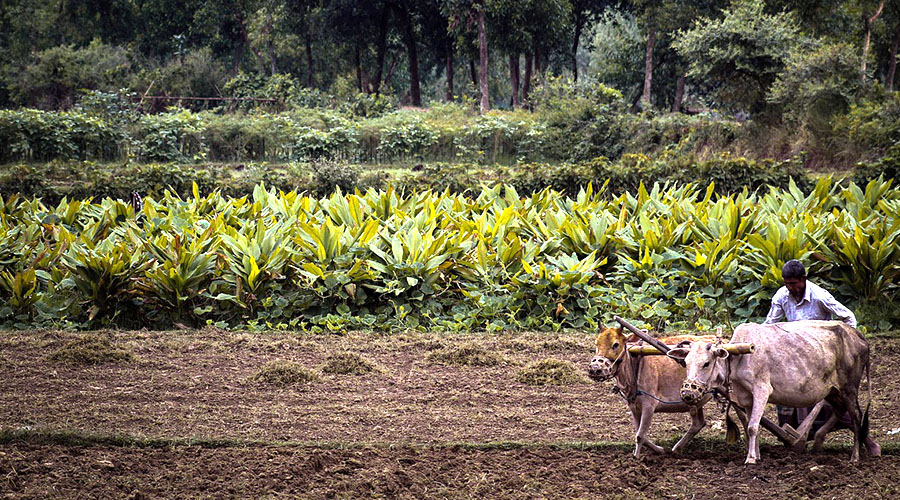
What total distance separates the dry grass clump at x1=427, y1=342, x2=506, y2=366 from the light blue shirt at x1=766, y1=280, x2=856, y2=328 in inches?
92.2

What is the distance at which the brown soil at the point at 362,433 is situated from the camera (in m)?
4.35

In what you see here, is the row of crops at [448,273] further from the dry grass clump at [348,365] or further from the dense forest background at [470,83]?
the dense forest background at [470,83]

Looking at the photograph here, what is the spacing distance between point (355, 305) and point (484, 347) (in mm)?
1430

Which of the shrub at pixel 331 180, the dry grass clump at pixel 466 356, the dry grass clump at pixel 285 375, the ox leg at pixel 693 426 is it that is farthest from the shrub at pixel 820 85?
the ox leg at pixel 693 426

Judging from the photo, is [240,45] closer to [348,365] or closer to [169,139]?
[169,139]

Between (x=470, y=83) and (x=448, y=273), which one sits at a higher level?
(x=470, y=83)

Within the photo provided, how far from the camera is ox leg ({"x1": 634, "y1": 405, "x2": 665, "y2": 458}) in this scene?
4418mm

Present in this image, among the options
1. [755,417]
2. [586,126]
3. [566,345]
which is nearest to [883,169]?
[586,126]

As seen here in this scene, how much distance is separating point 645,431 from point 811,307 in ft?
3.49

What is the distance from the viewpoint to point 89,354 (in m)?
6.72

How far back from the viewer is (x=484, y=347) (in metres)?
6.90

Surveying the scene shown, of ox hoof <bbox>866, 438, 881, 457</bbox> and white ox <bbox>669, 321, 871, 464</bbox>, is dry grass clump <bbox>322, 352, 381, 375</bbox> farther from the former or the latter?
ox hoof <bbox>866, 438, 881, 457</bbox>

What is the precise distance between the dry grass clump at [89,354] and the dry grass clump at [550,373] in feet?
9.65

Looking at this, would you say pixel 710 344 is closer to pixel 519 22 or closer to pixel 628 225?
pixel 628 225
